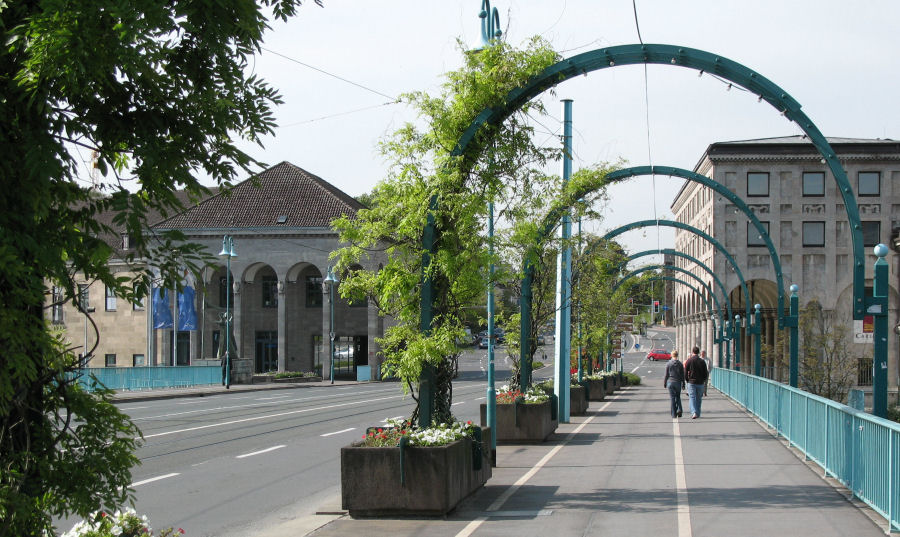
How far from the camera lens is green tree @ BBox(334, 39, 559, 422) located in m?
12.2

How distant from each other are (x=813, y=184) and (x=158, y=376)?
153ft

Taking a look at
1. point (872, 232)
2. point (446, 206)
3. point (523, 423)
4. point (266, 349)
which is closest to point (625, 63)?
point (446, 206)

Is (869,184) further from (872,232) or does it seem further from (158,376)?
(158,376)

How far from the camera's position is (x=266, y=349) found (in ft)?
237

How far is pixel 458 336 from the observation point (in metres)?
12.2

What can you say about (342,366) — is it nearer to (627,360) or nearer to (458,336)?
(627,360)

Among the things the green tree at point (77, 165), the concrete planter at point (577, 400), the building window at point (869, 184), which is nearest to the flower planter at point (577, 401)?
the concrete planter at point (577, 400)

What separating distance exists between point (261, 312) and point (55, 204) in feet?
224

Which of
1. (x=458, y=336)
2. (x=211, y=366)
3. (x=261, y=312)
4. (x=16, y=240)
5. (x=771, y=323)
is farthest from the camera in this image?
(x=771, y=323)

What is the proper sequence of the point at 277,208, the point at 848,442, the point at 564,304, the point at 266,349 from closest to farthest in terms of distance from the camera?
the point at 848,442, the point at 564,304, the point at 277,208, the point at 266,349

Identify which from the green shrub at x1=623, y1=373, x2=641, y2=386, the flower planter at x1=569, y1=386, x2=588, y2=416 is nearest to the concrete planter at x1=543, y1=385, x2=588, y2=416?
the flower planter at x1=569, y1=386, x2=588, y2=416

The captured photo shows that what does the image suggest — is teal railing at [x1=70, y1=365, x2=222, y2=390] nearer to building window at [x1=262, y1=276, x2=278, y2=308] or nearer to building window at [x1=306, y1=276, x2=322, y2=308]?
building window at [x1=262, y1=276, x2=278, y2=308]

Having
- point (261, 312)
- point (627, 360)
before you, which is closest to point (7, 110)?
point (261, 312)

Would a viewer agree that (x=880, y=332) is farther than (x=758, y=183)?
No
